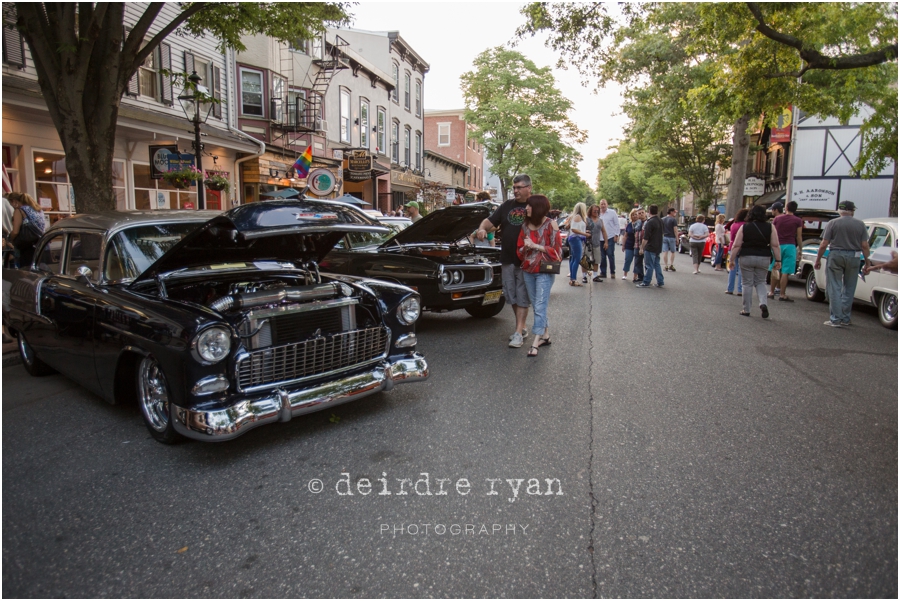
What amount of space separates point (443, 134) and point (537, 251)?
155ft

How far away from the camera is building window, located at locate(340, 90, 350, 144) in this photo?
25.0m

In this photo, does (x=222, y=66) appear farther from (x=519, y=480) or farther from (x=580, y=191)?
(x=580, y=191)

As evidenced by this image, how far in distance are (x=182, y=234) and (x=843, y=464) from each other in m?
4.89

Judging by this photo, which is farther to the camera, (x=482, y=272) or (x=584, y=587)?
(x=482, y=272)

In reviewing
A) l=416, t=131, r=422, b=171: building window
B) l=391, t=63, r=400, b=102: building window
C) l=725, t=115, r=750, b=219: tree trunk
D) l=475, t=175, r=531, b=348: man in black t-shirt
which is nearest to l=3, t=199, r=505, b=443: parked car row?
l=475, t=175, r=531, b=348: man in black t-shirt

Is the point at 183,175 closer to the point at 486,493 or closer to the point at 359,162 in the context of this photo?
the point at 359,162

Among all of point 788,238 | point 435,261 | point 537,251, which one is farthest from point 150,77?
point 788,238

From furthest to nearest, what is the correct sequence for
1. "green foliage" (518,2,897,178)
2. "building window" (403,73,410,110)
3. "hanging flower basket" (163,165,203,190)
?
"building window" (403,73,410,110) → "hanging flower basket" (163,165,203,190) → "green foliage" (518,2,897,178)

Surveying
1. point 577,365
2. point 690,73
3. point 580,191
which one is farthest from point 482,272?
point 580,191

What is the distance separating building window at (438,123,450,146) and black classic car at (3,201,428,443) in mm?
47807

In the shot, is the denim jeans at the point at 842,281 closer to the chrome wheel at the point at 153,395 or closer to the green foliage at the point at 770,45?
the green foliage at the point at 770,45

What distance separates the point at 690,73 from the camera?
75.6 ft

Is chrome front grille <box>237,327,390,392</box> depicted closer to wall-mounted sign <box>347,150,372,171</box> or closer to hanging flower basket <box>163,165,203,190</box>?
hanging flower basket <box>163,165,203,190</box>

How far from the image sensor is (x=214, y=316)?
3.51m
